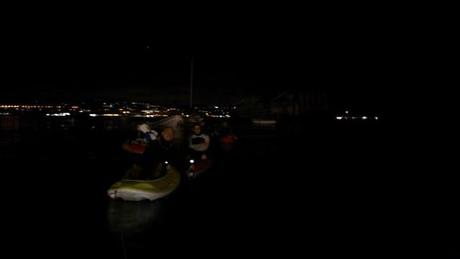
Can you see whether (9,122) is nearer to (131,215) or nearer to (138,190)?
(138,190)

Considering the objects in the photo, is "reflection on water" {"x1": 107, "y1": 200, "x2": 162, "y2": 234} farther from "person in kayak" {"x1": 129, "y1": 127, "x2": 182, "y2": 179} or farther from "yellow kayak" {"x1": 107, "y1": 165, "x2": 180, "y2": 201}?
"person in kayak" {"x1": 129, "y1": 127, "x2": 182, "y2": 179}

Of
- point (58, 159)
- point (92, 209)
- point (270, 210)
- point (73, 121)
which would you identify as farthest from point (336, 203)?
point (73, 121)

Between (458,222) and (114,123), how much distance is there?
24.8 metres

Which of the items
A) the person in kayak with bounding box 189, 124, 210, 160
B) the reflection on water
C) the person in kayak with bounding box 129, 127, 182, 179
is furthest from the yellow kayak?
the person in kayak with bounding box 189, 124, 210, 160

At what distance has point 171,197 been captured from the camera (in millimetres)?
9617

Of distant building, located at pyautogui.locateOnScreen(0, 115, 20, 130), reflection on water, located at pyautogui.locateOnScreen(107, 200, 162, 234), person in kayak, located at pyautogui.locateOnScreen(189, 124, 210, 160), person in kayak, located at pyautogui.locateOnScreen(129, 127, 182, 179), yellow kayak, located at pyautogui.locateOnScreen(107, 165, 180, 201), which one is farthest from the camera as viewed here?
distant building, located at pyautogui.locateOnScreen(0, 115, 20, 130)

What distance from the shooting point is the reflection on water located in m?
7.05

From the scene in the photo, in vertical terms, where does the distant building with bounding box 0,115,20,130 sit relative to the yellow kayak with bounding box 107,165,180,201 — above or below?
above

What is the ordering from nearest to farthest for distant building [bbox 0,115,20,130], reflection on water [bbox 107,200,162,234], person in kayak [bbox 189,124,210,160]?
reflection on water [bbox 107,200,162,234], person in kayak [bbox 189,124,210,160], distant building [bbox 0,115,20,130]

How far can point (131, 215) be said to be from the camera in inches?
309

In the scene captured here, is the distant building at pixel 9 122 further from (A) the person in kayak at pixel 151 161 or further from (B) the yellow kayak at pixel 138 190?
(B) the yellow kayak at pixel 138 190

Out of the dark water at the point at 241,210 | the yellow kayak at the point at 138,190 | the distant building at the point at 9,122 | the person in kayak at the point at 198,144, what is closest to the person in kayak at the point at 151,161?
the yellow kayak at the point at 138,190

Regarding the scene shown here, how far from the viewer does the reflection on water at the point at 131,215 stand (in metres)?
7.05

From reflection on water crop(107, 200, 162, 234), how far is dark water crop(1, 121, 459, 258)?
0.02 m
